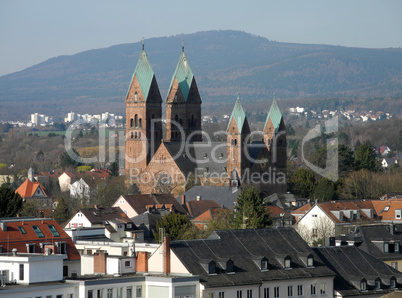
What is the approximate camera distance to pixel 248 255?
46750 mm

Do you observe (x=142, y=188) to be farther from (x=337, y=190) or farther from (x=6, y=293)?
(x=6, y=293)

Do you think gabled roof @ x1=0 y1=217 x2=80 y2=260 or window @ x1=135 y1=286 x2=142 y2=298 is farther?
gabled roof @ x1=0 y1=217 x2=80 y2=260

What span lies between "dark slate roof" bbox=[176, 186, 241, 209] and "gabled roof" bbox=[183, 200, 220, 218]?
4.97 feet

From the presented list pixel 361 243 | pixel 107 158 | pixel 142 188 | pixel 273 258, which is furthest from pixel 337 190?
pixel 107 158

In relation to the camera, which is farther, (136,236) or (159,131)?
(159,131)

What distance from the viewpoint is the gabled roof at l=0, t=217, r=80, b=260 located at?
170ft

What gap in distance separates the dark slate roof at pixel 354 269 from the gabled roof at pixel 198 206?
36.3 metres

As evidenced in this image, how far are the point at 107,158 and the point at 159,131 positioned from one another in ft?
259

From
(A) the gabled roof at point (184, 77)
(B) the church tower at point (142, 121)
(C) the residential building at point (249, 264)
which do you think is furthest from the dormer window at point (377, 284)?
(A) the gabled roof at point (184, 77)

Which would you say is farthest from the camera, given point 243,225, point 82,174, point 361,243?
point 82,174

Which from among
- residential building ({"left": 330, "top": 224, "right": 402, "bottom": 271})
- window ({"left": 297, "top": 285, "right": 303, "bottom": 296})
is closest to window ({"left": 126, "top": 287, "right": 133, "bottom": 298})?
window ({"left": 297, "top": 285, "right": 303, "bottom": 296})

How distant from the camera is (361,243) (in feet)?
181

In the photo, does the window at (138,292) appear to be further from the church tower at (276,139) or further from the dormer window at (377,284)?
the church tower at (276,139)

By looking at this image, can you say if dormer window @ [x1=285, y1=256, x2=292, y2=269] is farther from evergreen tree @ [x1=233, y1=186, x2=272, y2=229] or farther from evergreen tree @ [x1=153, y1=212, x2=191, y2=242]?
evergreen tree @ [x1=153, y1=212, x2=191, y2=242]
